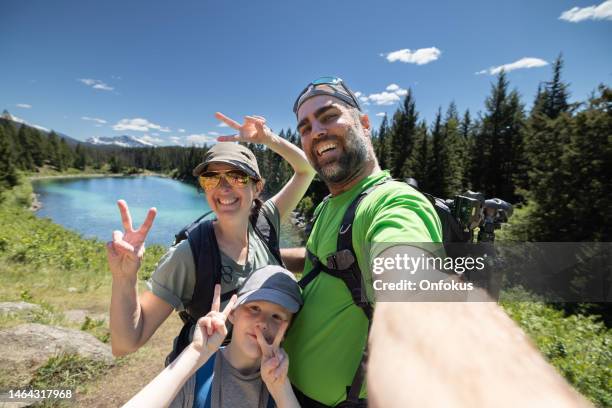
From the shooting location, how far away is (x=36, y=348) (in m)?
4.01

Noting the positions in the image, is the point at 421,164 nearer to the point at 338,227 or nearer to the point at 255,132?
the point at 255,132

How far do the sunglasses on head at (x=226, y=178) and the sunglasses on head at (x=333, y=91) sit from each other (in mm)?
709

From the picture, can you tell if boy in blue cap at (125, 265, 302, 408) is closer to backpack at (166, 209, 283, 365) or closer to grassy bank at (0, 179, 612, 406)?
backpack at (166, 209, 283, 365)

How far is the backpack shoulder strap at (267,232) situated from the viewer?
2.53m

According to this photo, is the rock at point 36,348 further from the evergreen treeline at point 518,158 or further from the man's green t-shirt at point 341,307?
the evergreen treeline at point 518,158

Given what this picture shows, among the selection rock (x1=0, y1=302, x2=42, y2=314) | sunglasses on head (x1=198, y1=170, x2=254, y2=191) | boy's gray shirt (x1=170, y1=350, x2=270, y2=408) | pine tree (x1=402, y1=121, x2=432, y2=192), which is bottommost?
rock (x1=0, y1=302, x2=42, y2=314)

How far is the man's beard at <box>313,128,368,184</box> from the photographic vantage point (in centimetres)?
190

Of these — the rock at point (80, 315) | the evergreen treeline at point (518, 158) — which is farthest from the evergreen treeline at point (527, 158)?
the rock at point (80, 315)

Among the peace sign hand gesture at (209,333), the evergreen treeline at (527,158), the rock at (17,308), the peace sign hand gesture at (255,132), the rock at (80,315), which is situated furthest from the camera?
the evergreen treeline at (527,158)

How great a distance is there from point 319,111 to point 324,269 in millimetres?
1074

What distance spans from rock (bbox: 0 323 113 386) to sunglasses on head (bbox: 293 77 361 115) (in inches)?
187

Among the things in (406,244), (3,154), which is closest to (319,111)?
(406,244)

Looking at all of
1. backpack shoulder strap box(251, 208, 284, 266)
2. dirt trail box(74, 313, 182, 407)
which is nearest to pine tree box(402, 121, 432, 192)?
dirt trail box(74, 313, 182, 407)

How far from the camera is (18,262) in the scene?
10055 mm
